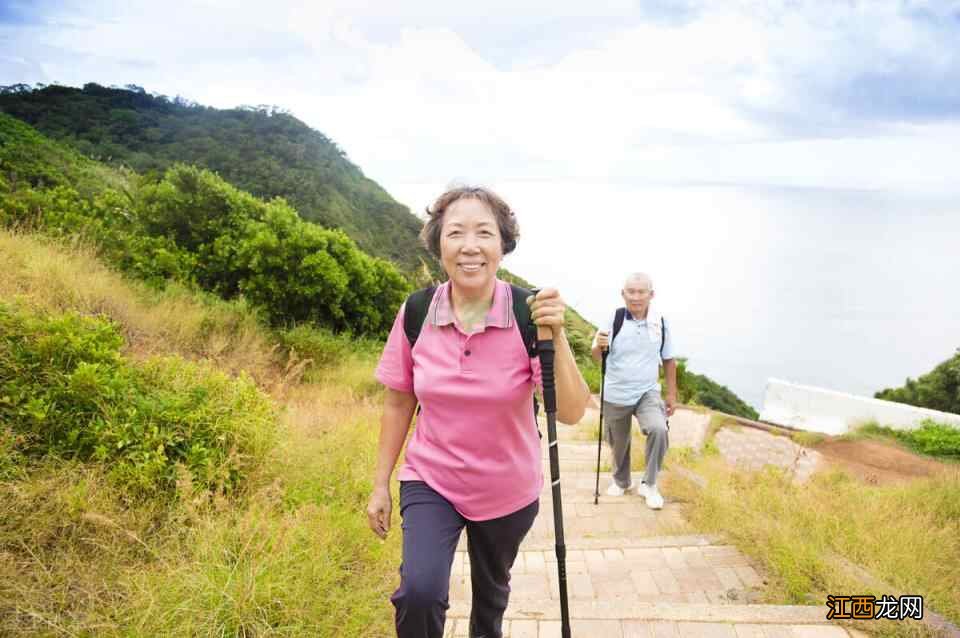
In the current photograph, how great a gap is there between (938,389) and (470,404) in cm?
2537

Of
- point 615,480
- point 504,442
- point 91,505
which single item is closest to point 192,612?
point 91,505

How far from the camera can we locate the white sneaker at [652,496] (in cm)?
522

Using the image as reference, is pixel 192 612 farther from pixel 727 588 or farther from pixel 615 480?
pixel 615 480

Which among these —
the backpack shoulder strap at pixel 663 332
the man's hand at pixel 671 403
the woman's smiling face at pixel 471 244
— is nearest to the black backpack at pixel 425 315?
the woman's smiling face at pixel 471 244

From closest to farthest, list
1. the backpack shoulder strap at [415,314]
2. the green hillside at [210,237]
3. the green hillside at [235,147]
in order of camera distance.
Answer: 1. the backpack shoulder strap at [415,314]
2. the green hillside at [210,237]
3. the green hillside at [235,147]

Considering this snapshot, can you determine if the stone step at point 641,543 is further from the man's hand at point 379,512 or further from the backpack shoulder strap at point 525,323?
the backpack shoulder strap at point 525,323

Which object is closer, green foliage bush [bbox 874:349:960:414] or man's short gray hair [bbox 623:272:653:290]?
man's short gray hair [bbox 623:272:653:290]

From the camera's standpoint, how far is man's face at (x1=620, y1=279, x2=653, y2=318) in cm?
513

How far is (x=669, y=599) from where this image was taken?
141 inches

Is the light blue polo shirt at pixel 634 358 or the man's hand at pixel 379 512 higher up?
the light blue polo shirt at pixel 634 358

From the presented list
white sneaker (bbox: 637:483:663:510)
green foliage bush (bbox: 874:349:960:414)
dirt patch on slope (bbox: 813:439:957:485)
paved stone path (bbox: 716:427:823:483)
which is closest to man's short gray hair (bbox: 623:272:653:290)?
white sneaker (bbox: 637:483:663:510)

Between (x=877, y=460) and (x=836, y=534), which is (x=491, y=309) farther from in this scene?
(x=877, y=460)

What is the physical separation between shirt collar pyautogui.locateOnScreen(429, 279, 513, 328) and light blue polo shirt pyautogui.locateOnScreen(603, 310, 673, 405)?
3.04m

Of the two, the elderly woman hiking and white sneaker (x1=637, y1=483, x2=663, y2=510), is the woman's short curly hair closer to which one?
the elderly woman hiking
